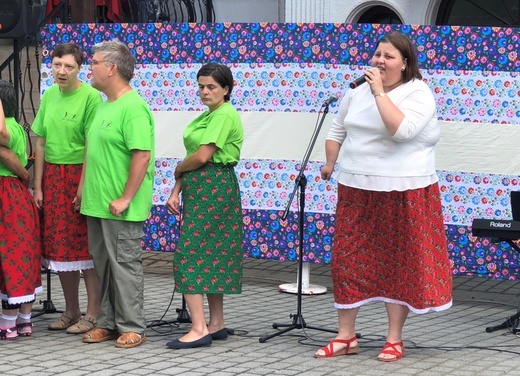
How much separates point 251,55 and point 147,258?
2366 mm

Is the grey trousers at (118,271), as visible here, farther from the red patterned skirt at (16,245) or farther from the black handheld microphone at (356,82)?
the black handheld microphone at (356,82)

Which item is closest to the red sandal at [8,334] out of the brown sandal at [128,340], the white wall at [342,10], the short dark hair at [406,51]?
the brown sandal at [128,340]

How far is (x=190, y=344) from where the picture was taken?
6574mm

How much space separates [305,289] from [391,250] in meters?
2.41

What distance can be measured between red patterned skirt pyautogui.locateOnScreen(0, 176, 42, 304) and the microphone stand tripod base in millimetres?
2334

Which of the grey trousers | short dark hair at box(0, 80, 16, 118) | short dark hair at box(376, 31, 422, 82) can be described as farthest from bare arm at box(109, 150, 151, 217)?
short dark hair at box(376, 31, 422, 82)

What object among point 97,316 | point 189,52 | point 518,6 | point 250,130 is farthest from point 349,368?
point 518,6

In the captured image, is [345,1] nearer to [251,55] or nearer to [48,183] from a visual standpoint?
[251,55]

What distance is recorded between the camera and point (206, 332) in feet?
21.9

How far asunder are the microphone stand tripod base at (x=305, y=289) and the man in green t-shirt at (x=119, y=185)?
2091 millimetres

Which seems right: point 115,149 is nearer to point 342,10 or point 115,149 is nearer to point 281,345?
point 281,345

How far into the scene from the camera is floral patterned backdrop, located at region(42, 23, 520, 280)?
802 centimetres

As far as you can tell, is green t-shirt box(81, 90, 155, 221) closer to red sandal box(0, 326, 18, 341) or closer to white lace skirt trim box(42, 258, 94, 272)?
white lace skirt trim box(42, 258, 94, 272)

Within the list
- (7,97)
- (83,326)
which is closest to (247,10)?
(7,97)
